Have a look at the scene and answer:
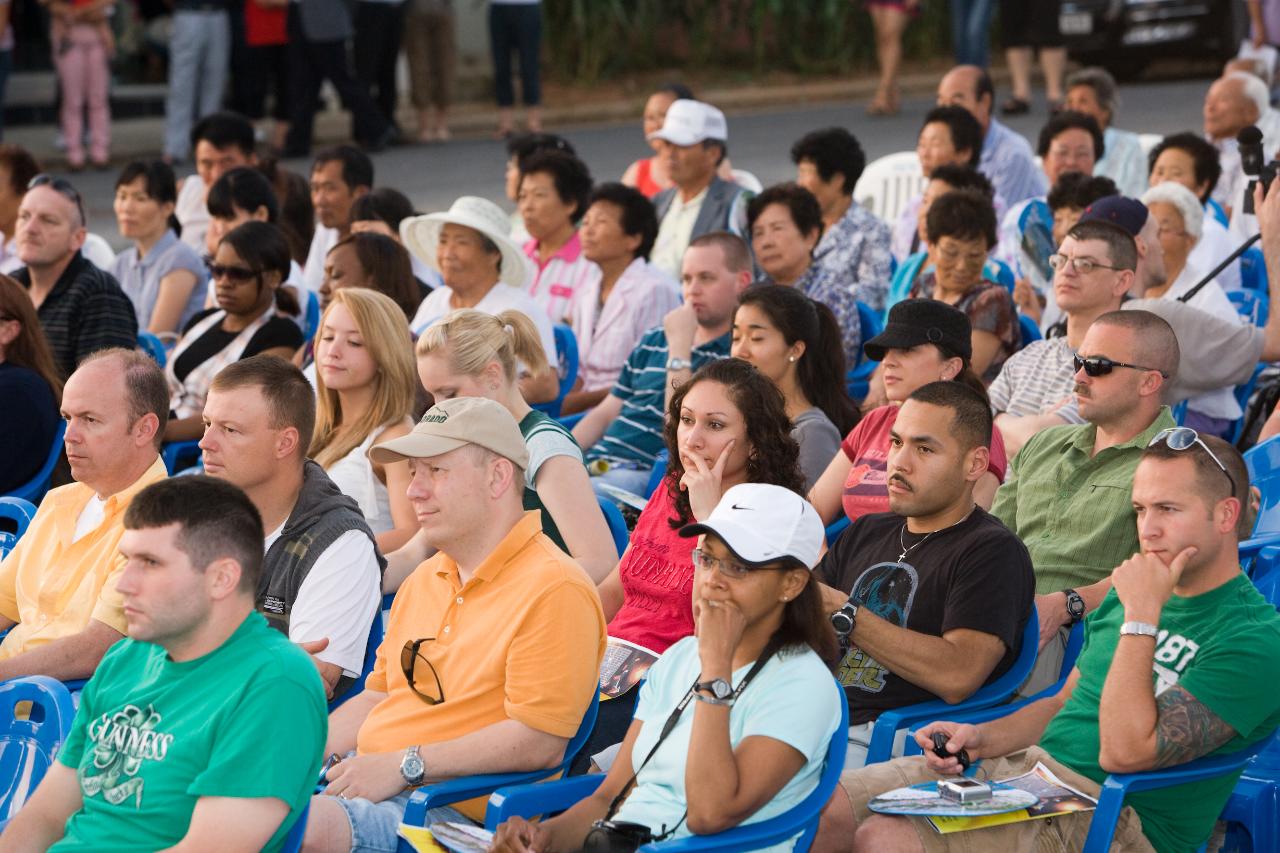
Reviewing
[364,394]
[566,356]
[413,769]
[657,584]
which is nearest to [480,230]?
[566,356]

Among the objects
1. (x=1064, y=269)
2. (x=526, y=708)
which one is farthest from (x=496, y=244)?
(x=526, y=708)

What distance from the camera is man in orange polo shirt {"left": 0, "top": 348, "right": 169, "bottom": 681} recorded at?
172 inches

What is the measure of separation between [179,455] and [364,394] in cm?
185

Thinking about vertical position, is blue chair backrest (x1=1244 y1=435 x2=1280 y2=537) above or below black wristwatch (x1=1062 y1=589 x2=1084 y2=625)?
above

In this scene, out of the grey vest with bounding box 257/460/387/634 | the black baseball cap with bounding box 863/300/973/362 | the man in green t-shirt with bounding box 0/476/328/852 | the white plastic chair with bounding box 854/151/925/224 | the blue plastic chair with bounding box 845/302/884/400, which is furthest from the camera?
the white plastic chair with bounding box 854/151/925/224

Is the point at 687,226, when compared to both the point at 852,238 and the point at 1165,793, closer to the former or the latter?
the point at 852,238

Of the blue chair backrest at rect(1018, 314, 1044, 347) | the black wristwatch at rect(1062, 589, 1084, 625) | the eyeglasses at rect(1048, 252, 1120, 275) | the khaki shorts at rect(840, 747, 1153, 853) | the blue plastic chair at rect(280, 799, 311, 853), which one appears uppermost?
the eyeglasses at rect(1048, 252, 1120, 275)

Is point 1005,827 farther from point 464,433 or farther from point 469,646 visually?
point 464,433

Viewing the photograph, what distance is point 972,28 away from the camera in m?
14.9

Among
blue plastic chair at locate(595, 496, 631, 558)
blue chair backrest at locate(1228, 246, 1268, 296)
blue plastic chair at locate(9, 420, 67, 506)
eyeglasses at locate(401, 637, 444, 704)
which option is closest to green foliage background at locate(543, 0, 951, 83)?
blue chair backrest at locate(1228, 246, 1268, 296)

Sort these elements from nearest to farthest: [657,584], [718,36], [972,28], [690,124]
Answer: [657,584] → [690,124] → [972,28] → [718,36]

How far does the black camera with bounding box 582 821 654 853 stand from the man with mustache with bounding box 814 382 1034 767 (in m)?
0.70

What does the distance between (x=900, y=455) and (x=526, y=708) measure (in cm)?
112

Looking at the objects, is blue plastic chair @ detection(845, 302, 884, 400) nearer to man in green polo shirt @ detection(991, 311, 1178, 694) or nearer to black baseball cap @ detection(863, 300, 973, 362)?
black baseball cap @ detection(863, 300, 973, 362)
